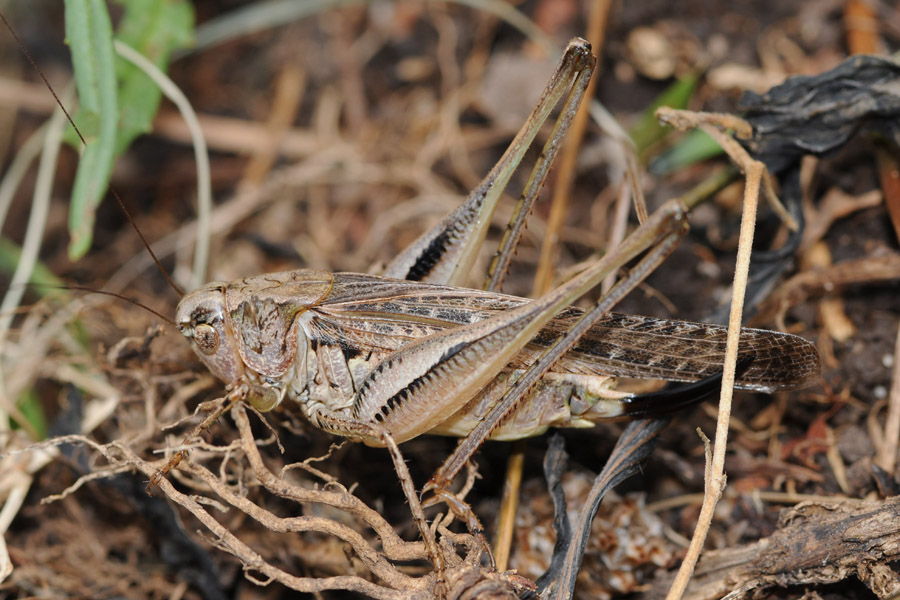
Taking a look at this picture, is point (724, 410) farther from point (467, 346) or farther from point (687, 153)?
point (687, 153)

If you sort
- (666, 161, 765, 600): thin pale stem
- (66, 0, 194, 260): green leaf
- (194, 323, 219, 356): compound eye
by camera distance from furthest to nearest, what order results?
(66, 0, 194, 260): green leaf < (194, 323, 219, 356): compound eye < (666, 161, 765, 600): thin pale stem

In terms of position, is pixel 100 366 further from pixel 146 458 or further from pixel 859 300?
pixel 859 300

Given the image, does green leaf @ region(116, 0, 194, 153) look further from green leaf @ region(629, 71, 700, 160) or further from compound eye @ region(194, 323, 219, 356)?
green leaf @ region(629, 71, 700, 160)

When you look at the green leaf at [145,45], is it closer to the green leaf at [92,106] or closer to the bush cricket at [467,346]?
the green leaf at [92,106]

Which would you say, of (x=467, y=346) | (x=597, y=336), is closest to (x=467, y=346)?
(x=467, y=346)

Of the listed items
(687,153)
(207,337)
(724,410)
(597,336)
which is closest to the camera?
(724,410)

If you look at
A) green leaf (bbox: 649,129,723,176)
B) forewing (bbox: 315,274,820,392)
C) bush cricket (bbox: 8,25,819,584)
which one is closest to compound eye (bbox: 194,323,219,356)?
bush cricket (bbox: 8,25,819,584)

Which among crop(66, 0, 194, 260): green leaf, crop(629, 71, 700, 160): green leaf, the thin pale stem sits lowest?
the thin pale stem

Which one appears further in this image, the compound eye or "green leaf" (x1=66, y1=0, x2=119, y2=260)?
"green leaf" (x1=66, y1=0, x2=119, y2=260)
